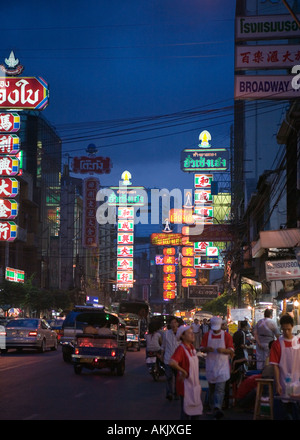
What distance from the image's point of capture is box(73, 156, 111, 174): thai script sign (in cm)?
9694

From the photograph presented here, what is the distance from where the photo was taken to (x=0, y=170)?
48688 mm

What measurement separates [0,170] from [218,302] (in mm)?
24004

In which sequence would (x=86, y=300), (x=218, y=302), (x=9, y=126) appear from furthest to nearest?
(x=86, y=300) → (x=218, y=302) → (x=9, y=126)

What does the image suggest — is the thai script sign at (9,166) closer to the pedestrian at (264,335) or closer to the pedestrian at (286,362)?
the pedestrian at (264,335)

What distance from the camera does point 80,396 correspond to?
15.9 metres

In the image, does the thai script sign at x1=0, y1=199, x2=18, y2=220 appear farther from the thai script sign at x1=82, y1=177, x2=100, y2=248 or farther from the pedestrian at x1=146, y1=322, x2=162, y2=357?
the pedestrian at x1=146, y1=322, x2=162, y2=357

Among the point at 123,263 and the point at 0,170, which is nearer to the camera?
the point at 0,170

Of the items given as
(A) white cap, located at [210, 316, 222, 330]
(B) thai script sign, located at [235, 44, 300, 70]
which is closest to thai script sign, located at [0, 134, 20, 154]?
(B) thai script sign, located at [235, 44, 300, 70]

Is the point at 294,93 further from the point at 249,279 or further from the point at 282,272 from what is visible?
the point at 249,279

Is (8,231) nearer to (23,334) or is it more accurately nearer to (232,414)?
(23,334)

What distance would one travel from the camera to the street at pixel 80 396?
503 inches

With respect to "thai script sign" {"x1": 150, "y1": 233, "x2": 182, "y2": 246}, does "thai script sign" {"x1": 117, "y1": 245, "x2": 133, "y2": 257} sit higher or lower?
lower

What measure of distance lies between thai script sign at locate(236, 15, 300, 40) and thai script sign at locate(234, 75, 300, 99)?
1253mm

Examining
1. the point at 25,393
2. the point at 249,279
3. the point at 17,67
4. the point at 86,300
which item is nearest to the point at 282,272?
the point at 25,393
